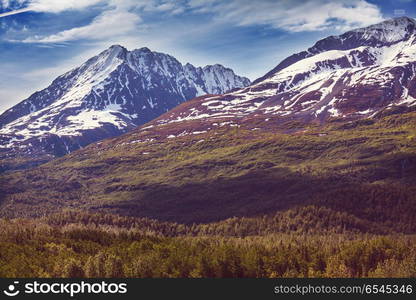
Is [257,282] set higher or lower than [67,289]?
lower

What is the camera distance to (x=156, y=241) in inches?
7416

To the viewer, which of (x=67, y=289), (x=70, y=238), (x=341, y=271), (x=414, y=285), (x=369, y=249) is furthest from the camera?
(x=70, y=238)

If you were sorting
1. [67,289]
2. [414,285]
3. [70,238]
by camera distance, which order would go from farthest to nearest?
1. [70,238]
2. [414,285]
3. [67,289]

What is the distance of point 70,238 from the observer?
182m

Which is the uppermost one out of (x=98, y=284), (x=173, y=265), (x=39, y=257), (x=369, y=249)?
(x=98, y=284)

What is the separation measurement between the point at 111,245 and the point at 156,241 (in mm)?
19229

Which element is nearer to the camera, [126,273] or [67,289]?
[67,289]

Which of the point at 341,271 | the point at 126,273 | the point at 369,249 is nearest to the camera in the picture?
the point at 126,273

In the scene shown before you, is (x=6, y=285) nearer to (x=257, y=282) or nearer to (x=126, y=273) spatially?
(x=257, y=282)

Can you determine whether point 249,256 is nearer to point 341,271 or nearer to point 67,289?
point 341,271

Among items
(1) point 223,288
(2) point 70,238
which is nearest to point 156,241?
(2) point 70,238

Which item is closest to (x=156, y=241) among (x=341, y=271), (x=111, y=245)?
(x=111, y=245)

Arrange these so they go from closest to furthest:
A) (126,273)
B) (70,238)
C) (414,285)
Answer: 1. (414,285)
2. (126,273)
3. (70,238)

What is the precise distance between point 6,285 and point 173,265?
283 feet
